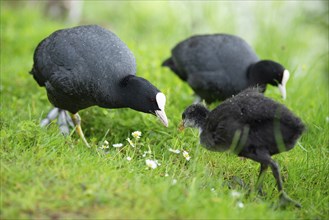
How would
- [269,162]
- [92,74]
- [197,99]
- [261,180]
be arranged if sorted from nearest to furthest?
[269,162] < [261,180] < [92,74] < [197,99]

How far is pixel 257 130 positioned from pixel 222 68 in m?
2.49

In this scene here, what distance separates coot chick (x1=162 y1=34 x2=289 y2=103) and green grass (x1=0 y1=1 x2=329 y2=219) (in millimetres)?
393

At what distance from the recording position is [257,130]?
13.7ft

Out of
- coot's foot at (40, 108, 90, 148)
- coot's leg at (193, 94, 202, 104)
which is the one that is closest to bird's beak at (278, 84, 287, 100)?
coot's leg at (193, 94, 202, 104)

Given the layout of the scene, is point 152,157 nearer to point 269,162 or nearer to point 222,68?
point 269,162

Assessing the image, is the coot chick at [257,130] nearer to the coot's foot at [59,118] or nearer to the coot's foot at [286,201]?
the coot's foot at [286,201]

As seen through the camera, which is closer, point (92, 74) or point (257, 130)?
point (257, 130)

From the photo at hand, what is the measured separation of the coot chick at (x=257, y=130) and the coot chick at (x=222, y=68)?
2.10 m

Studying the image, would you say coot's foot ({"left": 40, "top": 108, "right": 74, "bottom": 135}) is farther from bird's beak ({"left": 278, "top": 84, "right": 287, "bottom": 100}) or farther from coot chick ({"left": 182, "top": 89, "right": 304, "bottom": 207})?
bird's beak ({"left": 278, "top": 84, "right": 287, "bottom": 100})

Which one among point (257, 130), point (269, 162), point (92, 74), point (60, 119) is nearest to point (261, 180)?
point (269, 162)

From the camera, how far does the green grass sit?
141 inches

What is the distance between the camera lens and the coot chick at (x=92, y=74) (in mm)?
4957

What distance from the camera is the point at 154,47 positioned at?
888 cm


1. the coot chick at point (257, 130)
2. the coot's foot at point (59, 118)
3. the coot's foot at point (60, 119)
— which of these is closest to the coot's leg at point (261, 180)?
the coot chick at point (257, 130)
